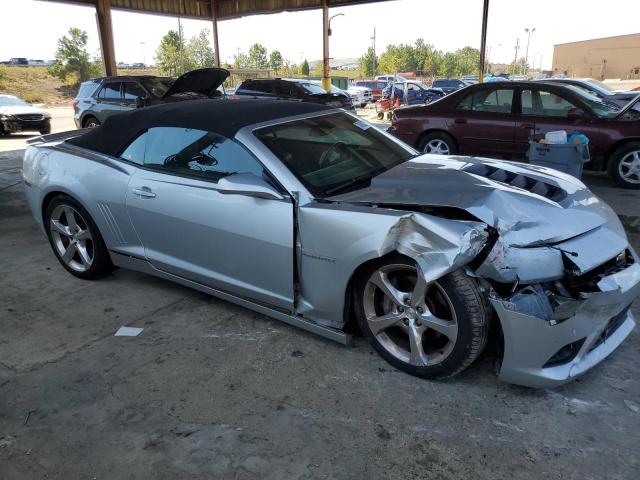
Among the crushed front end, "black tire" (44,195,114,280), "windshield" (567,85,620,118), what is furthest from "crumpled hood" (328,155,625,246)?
"windshield" (567,85,620,118)

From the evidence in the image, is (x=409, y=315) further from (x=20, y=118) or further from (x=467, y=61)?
(x=467, y=61)

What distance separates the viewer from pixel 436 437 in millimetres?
2336

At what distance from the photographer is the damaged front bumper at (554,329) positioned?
2.32m

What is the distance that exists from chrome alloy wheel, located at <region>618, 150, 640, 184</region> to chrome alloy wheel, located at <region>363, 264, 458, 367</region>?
5696mm

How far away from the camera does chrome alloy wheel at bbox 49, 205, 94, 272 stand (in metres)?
4.09

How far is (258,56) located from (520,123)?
69569mm

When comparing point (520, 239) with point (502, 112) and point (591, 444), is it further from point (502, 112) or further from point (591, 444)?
point (502, 112)

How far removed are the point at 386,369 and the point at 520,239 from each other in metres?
1.03

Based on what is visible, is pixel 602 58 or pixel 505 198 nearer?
pixel 505 198

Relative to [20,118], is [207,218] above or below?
above

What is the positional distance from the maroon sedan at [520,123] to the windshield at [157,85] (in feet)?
20.9

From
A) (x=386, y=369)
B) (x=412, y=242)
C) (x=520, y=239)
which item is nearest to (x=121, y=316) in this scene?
(x=386, y=369)

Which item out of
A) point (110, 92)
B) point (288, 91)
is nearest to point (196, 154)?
point (110, 92)

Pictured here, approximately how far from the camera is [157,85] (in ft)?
40.2
